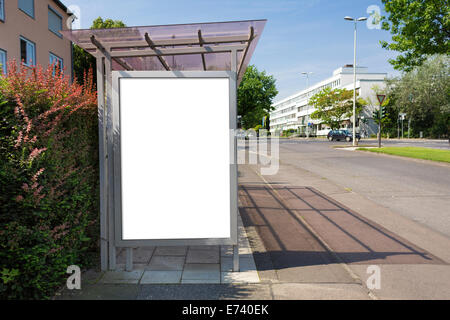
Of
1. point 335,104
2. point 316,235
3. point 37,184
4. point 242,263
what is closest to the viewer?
point 37,184

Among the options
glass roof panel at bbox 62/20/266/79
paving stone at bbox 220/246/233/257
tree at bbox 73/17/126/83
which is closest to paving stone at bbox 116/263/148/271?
paving stone at bbox 220/246/233/257

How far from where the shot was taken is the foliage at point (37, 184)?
2.94m

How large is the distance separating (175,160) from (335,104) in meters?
62.9

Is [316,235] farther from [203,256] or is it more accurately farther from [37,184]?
[37,184]

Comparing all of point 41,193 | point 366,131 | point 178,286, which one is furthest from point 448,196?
point 366,131

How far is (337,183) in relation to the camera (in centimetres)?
1118

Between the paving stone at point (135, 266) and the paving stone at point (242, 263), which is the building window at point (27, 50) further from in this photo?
the paving stone at point (242, 263)

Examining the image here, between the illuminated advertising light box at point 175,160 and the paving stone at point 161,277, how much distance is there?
1.19 feet

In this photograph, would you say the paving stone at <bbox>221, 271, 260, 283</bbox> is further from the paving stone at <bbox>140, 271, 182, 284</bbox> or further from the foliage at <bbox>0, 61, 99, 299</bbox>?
the foliage at <bbox>0, 61, 99, 299</bbox>

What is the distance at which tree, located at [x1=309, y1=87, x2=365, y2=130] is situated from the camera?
6203 centimetres

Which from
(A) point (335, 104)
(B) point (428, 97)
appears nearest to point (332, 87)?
(A) point (335, 104)

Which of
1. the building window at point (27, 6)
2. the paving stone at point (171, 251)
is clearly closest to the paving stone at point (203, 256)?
the paving stone at point (171, 251)

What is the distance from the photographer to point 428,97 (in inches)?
2121
